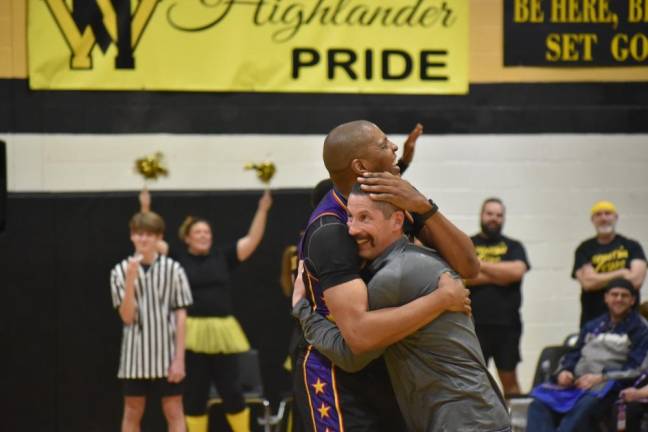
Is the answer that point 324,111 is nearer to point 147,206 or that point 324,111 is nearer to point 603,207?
point 147,206

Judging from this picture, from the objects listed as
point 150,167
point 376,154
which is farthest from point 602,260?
point 376,154

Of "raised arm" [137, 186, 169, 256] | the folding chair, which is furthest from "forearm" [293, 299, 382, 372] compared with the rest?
"raised arm" [137, 186, 169, 256]

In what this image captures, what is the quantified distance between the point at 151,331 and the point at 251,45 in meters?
2.42

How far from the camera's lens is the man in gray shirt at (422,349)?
3.59 metres

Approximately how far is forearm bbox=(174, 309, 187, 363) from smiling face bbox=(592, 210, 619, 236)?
319 cm

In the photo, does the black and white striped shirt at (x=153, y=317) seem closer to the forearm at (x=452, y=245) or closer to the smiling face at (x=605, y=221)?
the smiling face at (x=605, y=221)

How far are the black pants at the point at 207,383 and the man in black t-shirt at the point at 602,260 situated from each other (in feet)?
8.86

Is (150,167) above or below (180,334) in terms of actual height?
above

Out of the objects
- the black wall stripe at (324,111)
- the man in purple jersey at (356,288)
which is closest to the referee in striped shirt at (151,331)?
the black wall stripe at (324,111)

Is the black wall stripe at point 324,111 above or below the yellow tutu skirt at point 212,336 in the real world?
above

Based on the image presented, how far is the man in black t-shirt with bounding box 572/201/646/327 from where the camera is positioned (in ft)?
27.5

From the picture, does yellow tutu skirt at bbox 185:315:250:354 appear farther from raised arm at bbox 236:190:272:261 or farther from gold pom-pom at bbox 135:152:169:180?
gold pom-pom at bbox 135:152:169:180

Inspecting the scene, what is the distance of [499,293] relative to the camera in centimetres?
845

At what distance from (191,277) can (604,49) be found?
3.89 meters
